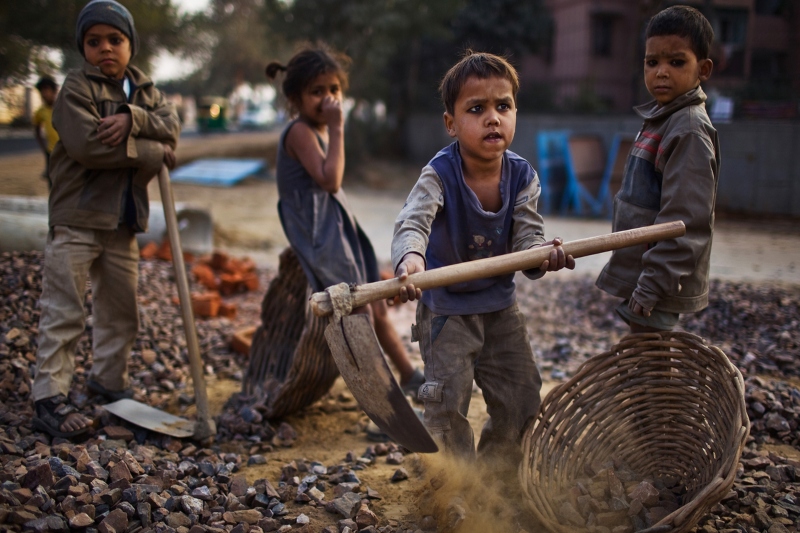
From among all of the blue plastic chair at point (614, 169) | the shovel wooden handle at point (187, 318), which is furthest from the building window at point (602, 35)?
the shovel wooden handle at point (187, 318)

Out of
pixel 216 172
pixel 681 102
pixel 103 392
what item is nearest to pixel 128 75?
pixel 103 392

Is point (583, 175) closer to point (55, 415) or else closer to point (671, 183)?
point (671, 183)

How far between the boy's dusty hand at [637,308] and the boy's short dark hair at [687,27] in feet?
3.30

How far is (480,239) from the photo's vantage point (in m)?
2.52

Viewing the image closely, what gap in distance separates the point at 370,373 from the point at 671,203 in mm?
1299

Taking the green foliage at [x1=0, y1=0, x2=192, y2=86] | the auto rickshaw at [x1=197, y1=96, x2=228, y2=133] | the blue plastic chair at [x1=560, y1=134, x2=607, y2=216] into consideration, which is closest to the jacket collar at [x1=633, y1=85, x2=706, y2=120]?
the green foliage at [x1=0, y1=0, x2=192, y2=86]

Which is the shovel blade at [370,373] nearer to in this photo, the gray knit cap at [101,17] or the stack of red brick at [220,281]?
the gray knit cap at [101,17]

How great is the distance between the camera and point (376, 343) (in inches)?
84.3

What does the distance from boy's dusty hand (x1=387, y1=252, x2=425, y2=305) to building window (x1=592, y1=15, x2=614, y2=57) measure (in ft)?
54.1

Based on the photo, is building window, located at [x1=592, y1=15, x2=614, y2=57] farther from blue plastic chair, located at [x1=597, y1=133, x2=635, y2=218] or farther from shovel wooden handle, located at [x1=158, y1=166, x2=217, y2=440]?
shovel wooden handle, located at [x1=158, y1=166, x2=217, y2=440]

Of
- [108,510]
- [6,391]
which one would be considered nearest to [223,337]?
[6,391]

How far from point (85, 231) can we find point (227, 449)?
4.04ft

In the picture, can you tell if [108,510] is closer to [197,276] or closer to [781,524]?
[781,524]

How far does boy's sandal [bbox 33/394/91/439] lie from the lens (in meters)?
3.00
